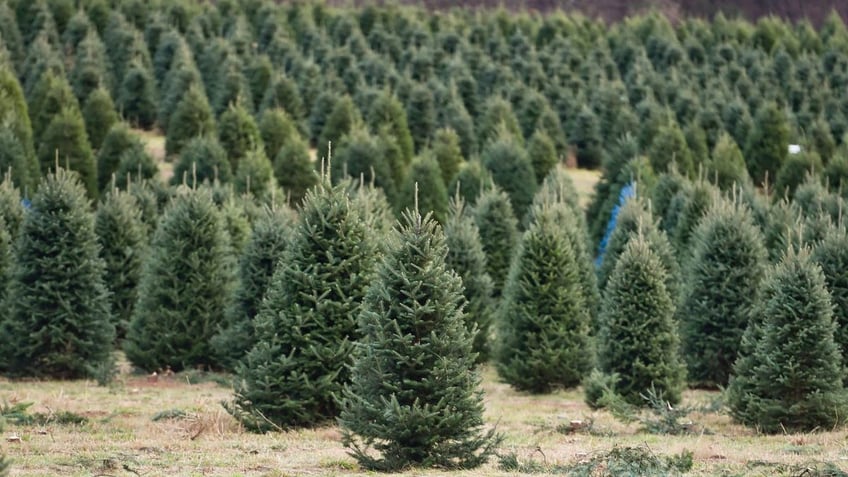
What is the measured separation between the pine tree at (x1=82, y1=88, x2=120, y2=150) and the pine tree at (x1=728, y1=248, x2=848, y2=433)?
99.7 feet

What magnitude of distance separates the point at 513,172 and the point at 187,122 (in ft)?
38.6

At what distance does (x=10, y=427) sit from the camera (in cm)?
1711

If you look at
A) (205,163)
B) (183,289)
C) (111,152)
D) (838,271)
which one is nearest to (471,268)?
(183,289)

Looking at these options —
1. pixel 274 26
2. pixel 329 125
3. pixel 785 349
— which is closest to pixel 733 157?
pixel 329 125

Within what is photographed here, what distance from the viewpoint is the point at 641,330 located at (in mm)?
21594

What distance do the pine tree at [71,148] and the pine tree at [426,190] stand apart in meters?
9.54

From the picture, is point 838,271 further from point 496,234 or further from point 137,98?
point 137,98

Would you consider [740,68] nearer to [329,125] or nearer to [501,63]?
[501,63]

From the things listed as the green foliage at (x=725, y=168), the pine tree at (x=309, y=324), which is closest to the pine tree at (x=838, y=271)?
the pine tree at (x=309, y=324)

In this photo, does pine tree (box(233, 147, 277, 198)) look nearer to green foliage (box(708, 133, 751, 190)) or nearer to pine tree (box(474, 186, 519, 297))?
pine tree (box(474, 186, 519, 297))

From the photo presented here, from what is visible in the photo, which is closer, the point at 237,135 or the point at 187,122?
the point at 237,135

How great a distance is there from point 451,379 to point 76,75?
138 feet

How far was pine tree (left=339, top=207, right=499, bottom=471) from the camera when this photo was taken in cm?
1388

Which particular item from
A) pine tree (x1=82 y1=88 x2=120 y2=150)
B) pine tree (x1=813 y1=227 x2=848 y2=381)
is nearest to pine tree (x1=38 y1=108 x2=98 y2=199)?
pine tree (x1=82 y1=88 x2=120 y2=150)
